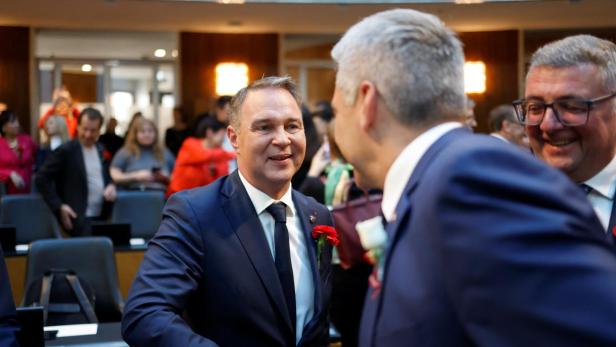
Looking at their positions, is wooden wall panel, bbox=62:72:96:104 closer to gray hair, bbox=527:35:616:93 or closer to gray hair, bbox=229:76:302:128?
gray hair, bbox=229:76:302:128

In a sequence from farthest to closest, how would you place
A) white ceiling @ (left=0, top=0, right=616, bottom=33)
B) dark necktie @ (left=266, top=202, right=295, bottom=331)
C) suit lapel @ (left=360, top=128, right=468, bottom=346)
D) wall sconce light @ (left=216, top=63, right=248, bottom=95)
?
1. wall sconce light @ (left=216, top=63, right=248, bottom=95)
2. white ceiling @ (left=0, top=0, right=616, bottom=33)
3. dark necktie @ (left=266, top=202, right=295, bottom=331)
4. suit lapel @ (left=360, top=128, right=468, bottom=346)

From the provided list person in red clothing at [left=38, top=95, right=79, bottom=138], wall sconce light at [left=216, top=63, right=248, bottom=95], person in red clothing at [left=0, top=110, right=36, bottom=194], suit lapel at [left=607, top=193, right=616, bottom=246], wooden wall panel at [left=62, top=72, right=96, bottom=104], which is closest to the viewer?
suit lapel at [left=607, top=193, right=616, bottom=246]

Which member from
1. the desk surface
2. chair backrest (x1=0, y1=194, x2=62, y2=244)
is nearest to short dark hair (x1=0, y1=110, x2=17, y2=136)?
chair backrest (x1=0, y1=194, x2=62, y2=244)

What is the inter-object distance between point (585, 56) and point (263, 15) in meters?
9.95

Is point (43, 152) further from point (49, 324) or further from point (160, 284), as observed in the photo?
point (160, 284)

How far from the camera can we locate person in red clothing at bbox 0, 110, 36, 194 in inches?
363

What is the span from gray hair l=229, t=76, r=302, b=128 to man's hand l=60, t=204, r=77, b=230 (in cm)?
407

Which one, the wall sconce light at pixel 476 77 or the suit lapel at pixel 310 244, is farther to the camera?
the wall sconce light at pixel 476 77

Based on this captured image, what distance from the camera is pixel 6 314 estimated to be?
99.0 inches

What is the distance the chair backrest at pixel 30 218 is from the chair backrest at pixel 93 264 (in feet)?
6.67

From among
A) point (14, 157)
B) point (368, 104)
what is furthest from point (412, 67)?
point (14, 157)

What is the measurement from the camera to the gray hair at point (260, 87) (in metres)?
2.63

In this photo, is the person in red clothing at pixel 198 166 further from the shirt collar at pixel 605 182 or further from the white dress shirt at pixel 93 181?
the shirt collar at pixel 605 182

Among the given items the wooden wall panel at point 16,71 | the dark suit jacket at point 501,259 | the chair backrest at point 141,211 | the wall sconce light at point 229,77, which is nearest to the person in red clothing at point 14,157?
the chair backrest at point 141,211
